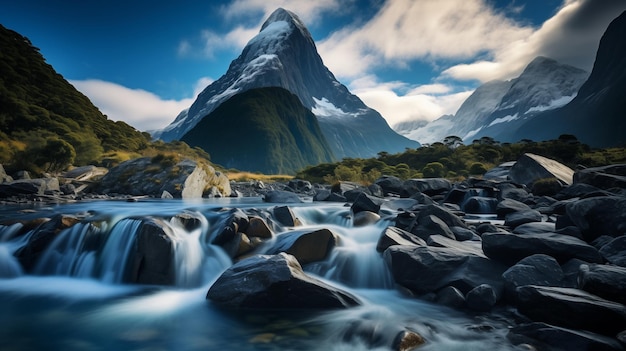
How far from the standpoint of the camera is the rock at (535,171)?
935 inches

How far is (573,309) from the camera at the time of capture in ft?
16.8

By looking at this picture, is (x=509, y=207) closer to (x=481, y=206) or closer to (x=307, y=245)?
(x=481, y=206)

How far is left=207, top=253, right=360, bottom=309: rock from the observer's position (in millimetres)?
6836

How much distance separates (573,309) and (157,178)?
3048 cm

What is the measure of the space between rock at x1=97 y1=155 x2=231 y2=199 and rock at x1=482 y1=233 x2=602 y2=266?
25120mm

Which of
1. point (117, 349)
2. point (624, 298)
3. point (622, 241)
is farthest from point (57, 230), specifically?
point (622, 241)

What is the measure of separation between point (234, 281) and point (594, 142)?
687ft

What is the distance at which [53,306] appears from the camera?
7312 mm

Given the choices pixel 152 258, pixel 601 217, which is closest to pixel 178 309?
pixel 152 258

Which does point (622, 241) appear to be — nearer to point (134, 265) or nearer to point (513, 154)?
point (134, 265)

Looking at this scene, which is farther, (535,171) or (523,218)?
(535,171)

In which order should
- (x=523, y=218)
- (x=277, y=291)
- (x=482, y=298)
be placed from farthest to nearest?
1. (x=523, y=218)
2. (x=277, y=291)
3. (x=482, y=298)

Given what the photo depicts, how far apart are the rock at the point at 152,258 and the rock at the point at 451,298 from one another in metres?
7.15

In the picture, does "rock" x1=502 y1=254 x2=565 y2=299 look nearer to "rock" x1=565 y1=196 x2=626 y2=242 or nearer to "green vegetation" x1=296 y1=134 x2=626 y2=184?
"rock" x1=565 y1=196 x2=626 y2=242
